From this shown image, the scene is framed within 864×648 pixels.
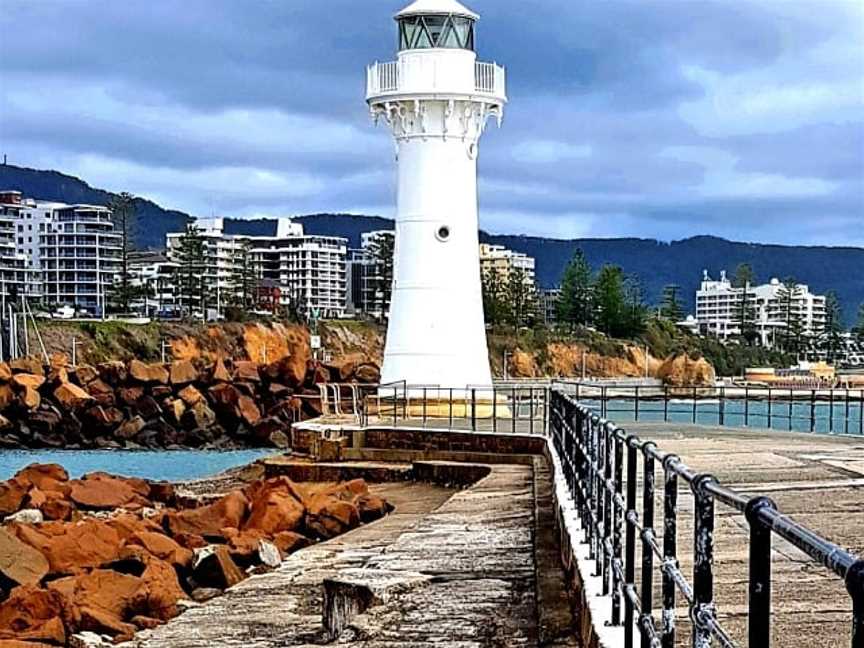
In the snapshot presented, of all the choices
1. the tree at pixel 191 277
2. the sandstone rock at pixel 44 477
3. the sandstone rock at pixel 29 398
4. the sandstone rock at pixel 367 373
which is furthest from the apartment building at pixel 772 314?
the sandstone rock at pixel 44 477

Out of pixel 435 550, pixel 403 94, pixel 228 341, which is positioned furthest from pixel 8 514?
pixel 228 341

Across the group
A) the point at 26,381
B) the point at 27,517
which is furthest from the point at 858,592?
the point at 26,381

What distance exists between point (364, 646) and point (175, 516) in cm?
798

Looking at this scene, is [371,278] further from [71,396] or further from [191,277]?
[71,396]

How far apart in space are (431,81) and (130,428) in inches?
680

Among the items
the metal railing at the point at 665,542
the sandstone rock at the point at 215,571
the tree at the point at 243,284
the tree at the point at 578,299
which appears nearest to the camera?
the metal railing at the point at 665,542

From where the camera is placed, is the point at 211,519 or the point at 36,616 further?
the point at 211,519

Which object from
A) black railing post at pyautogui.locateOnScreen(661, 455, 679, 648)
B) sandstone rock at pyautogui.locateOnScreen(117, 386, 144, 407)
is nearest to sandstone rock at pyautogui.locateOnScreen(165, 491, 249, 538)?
black railing post at pyautogui.locateOnScreen(661, 455, 679, 648)

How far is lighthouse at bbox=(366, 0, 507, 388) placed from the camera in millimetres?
27234

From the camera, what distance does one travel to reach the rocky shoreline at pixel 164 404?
39.9 metres

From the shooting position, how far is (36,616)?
379 inches

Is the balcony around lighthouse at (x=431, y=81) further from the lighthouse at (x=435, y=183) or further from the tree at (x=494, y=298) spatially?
the tree at (x=494, y=298)

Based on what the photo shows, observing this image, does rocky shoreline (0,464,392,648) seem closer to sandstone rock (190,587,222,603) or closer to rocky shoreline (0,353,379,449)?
sandstone rock (190,587,222,603)

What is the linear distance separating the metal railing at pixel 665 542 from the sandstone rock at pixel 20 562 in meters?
5.29
